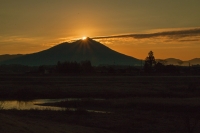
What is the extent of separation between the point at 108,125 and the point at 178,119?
5.97 meters

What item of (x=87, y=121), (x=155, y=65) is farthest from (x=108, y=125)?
(x=155, y=65)

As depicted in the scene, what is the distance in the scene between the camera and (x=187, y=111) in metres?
33.0

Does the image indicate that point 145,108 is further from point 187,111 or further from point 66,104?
point 66,104

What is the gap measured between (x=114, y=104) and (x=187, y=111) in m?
8.59

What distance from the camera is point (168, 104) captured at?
36906 mm

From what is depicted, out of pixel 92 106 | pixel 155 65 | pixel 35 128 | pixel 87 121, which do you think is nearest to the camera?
pixel 35 128

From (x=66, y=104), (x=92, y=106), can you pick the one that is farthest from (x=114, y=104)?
(x=66, y=104)

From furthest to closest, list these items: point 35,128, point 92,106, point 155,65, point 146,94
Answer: point 155,65, point 146,94, point 92,106, point 35,128

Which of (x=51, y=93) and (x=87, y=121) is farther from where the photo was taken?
(x=51, y=93)

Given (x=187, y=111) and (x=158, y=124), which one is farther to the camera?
(x=187, y=111)

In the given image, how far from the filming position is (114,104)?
38.5 meters

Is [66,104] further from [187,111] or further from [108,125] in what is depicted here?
[108,125]

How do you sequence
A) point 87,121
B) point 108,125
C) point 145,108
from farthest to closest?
point 145,108 → point 87,121 → point 108,125

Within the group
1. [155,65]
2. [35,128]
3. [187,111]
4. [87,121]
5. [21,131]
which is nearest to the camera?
[21,131]
